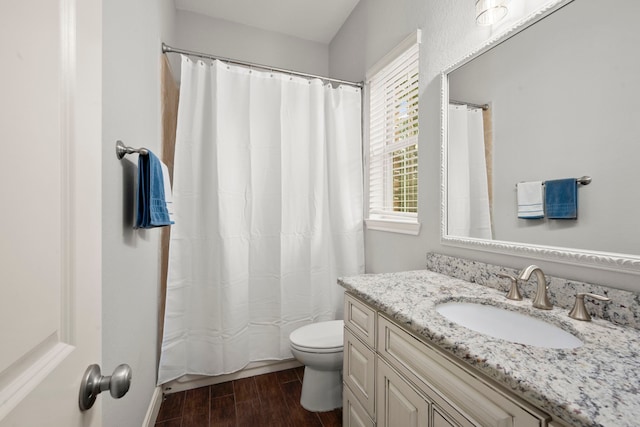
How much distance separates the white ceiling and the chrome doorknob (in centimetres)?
254

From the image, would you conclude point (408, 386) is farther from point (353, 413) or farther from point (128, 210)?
point (128, 210)

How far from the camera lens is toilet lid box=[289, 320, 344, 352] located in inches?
61.4

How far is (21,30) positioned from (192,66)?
1767 millimetres

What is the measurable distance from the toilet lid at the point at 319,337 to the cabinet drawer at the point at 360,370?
28 centimetres

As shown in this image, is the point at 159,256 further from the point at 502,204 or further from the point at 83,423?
the point at 502,204

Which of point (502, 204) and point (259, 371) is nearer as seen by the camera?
point (502, 204)

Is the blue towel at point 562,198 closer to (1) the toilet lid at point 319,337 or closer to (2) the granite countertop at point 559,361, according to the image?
(2) the granite countertop at point 559,361

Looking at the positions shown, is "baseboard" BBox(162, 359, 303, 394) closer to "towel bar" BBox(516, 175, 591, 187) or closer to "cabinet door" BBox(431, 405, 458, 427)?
"cabinet door" BBox(431, 405, 458, 427)

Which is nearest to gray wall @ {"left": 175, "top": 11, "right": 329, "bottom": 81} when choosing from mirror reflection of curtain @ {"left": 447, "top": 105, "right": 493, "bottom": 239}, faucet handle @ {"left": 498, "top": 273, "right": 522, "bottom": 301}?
mirror reflection of curtain @ {"left": 447, "top": 105, "right": 493, "bottom": 239}

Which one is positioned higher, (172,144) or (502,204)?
(172,144)

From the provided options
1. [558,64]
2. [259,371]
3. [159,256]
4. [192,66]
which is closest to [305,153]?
[192,66]

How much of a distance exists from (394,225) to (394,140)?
58 centimetres

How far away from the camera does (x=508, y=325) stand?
37.4 inches

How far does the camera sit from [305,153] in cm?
208
